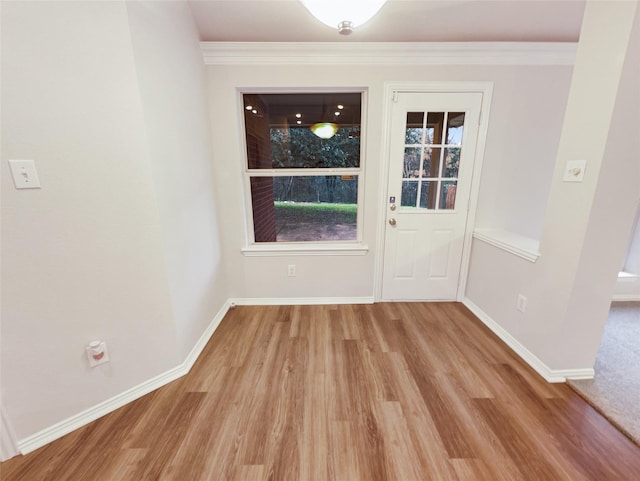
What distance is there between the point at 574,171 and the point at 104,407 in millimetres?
3016

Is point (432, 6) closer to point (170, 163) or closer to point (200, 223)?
point (170, 163)

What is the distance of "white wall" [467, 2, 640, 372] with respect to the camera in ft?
4.33

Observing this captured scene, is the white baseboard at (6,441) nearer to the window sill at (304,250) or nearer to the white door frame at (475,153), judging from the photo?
the window sill at (304,250)

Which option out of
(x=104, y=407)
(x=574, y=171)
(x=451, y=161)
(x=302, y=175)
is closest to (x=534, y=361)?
(x=574, y=171)

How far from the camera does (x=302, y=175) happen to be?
2447mm

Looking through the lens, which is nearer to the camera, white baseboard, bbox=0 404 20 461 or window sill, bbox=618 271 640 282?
white baseboard, bbox=0 404 20 461

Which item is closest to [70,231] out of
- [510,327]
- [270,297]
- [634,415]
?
[270,297]

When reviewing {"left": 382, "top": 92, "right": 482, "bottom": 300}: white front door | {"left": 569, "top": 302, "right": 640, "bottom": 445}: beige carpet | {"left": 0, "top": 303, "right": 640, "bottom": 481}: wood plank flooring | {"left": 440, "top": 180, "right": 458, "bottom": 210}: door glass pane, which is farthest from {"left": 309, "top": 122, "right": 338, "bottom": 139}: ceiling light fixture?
{"left": 569, "top": 302, "right": 640, "bottom": 445}: beige carpet

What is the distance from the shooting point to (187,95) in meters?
1.83

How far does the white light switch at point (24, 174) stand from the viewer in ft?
3.50

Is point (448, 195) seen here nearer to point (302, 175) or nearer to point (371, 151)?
point (371, 151)

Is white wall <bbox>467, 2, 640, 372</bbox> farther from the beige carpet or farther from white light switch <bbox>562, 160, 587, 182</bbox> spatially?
the beige carpet

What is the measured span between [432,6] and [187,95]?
6.07ft

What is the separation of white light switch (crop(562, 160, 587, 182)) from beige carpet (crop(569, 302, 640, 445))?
4.16 feet
